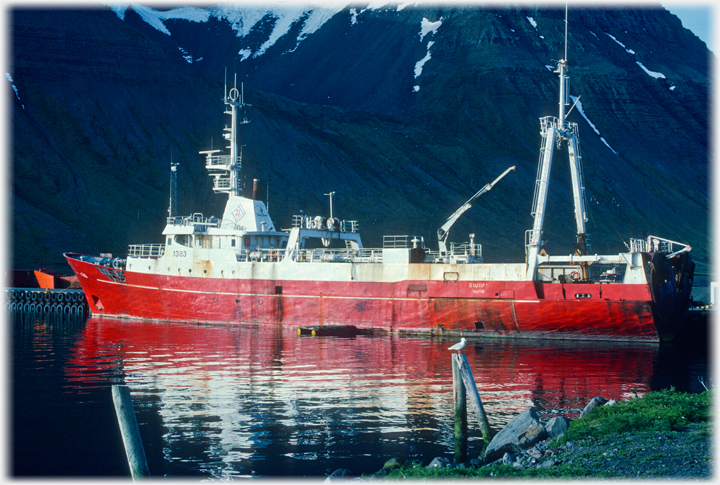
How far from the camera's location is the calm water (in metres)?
16.1

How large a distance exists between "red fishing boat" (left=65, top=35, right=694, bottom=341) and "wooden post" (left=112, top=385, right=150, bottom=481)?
80.1ft

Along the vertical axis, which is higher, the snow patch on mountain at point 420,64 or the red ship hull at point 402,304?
the snow patch on mountain at point 420,64

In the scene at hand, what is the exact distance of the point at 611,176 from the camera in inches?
5177

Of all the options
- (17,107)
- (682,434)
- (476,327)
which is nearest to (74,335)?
(476,327)

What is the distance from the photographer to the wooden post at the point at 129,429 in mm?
12688

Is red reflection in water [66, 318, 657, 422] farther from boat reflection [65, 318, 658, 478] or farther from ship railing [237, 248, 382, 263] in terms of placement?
ship railing [237, 248, 382, 263]

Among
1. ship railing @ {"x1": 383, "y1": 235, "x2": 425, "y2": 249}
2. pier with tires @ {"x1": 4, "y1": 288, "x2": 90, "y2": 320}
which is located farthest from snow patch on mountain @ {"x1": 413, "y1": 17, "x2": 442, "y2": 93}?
pier with tires @ {"x1": 4, "y1": 288, "x2": 90, "y2": 320}

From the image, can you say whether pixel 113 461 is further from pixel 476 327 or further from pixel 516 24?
pixel 516 24

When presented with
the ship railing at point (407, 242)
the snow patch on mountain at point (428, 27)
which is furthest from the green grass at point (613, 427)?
the snow patch on mountain at point (428, 27)

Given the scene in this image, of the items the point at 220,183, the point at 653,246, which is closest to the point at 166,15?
the point at 220,183

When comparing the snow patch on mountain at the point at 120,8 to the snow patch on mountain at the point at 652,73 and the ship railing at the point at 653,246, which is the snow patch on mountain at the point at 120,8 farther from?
the ship railing at the point at 653,246

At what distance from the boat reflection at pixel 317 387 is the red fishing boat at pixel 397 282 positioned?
161 centimetres

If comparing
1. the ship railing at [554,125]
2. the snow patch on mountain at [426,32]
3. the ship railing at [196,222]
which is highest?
the snow patch on mountain at [426,32]

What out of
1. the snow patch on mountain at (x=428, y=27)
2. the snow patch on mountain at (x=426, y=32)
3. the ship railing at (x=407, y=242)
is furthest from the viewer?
the snow patch on mountain at (x=428, y=27)
